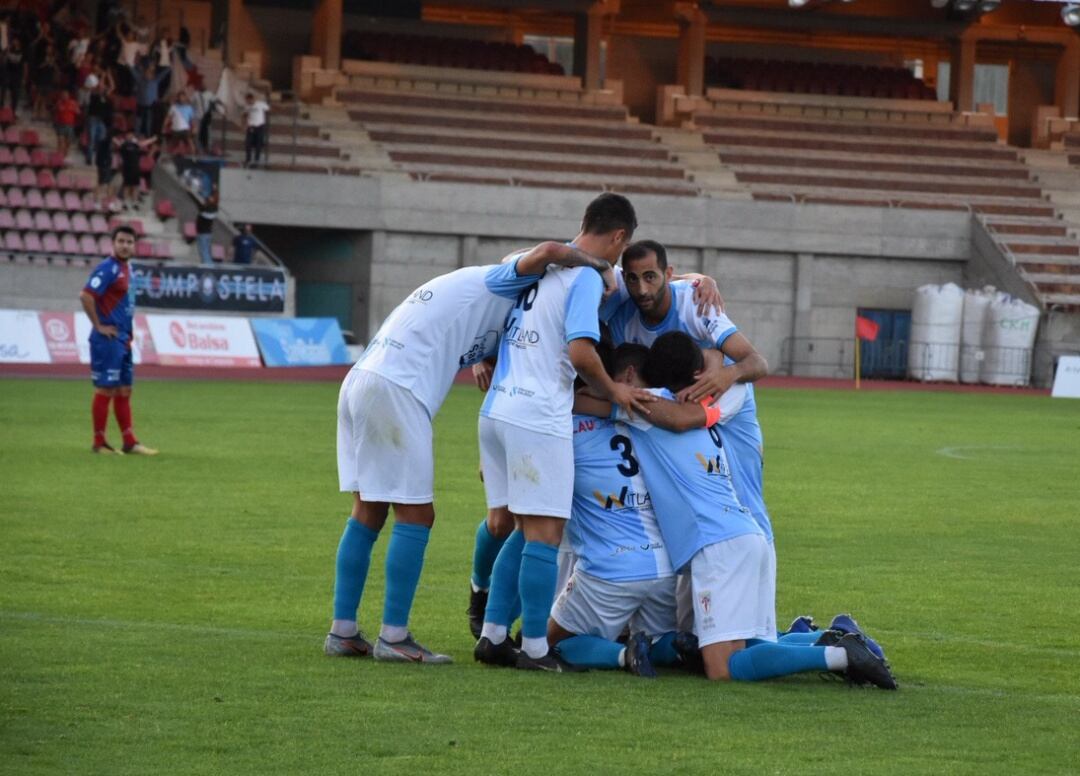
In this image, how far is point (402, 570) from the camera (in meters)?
7.92

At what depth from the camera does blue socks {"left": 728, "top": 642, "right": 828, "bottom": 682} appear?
7.50m

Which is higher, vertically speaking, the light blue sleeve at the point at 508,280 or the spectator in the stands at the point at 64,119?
the spectator in the stands at the point at 64,119

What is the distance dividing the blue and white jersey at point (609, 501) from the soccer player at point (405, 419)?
25.9 inches

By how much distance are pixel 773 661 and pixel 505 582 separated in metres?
1.22

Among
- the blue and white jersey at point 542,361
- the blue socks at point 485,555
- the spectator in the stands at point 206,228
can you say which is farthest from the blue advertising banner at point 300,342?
the blue and white jersey at point 542,361

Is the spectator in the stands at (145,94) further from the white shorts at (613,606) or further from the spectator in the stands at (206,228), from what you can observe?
the white shorts at (613,606)

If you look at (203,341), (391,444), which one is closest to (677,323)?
(391,444)

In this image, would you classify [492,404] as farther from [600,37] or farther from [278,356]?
[600,37]

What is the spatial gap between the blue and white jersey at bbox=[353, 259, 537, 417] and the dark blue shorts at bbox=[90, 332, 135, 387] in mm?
10198

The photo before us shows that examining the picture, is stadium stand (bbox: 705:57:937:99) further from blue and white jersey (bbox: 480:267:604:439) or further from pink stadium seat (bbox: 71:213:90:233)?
blue and white jersey (bbox: 480:267:604:439)

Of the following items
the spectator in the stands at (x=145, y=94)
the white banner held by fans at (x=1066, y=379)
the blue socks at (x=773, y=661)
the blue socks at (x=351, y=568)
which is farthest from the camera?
the spectator in the stands at (x=145, y=94)

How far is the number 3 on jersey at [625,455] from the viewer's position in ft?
26.8

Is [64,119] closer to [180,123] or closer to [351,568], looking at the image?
[180,123]

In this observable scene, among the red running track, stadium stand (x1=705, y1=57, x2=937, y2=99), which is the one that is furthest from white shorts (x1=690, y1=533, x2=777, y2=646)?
stadium stand (x1=705, y1=57, x2=937, y2=99)
